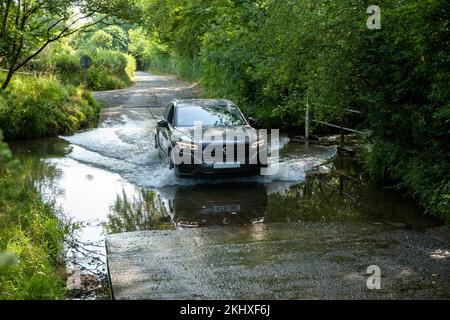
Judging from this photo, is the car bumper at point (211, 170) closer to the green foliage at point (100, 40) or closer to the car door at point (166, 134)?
the car door at point (166, 134)

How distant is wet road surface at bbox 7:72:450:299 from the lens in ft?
18.1

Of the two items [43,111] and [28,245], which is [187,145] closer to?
[28,245]

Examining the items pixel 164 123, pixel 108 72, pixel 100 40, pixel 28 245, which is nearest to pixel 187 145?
pixel 164 123

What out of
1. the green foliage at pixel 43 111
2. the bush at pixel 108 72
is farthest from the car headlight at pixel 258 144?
the bush at pixel 108 72

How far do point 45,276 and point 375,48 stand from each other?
7045mm

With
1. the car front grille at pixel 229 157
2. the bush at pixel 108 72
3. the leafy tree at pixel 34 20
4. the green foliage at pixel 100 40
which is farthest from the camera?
the green foliage at pixel 100 40

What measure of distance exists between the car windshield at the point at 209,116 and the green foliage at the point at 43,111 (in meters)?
6.57

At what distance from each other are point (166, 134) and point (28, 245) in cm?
590

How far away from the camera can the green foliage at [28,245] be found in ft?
17.4

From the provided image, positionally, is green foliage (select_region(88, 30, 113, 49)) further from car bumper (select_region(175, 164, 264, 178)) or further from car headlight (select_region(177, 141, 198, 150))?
car bumper (select_region(175, 164, 264, 178))

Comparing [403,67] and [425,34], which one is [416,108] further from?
[425,34]

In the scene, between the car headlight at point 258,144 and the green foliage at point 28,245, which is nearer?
the green foliage at point 28,245
